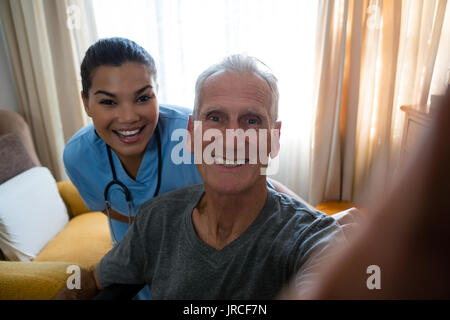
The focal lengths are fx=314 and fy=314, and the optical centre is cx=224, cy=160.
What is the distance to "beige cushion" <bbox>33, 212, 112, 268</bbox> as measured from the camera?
1.72m

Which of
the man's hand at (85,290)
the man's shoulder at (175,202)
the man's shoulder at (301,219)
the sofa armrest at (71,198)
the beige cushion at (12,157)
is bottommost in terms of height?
the sofa armrest at (71,198)

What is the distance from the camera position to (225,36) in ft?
7.55

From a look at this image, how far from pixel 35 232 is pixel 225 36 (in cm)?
178

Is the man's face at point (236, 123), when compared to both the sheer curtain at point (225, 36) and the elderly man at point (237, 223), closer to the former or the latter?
the elderly man at point (237, 223)

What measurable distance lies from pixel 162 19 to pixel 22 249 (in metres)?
1.75

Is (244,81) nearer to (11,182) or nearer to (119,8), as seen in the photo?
(11,182)

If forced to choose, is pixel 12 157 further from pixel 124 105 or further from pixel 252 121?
pixel 252 121

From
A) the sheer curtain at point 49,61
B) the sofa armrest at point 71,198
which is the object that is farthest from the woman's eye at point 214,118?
the sheer curtain at point 49,61

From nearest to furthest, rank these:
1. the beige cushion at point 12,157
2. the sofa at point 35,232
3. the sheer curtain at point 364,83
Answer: the sofa at point 35,232 < the beige cushion at point 12,157 < the sheer curtain at point 364,83

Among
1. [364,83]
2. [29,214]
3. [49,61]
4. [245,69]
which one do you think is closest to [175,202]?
[245,69]

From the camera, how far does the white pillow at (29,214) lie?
64.5 inches

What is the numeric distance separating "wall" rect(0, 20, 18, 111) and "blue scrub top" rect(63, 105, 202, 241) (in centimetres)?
163

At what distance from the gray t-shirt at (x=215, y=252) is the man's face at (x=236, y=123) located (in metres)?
0.14

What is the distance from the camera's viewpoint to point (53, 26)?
237cm
